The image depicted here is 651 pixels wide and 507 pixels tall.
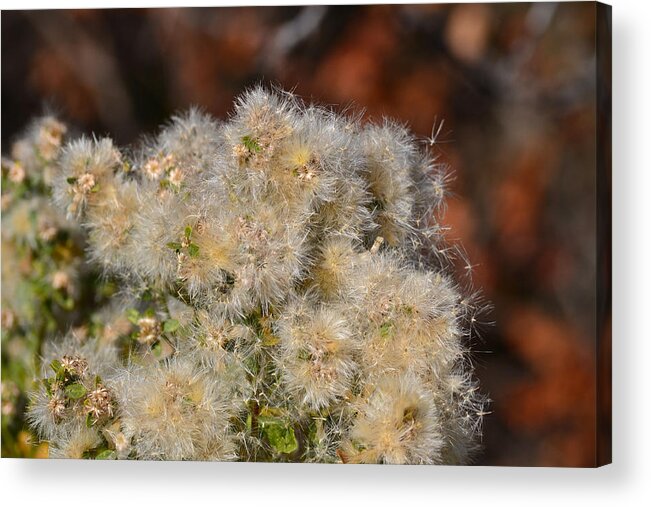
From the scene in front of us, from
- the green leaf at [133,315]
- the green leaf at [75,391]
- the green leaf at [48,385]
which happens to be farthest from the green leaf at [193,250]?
the green leaf at [48,385]

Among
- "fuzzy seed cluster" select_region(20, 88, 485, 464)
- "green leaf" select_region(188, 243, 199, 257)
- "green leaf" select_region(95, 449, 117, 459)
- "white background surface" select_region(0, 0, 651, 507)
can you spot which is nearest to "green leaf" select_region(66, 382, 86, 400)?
"fuzzy seed cluster" select_region(20, 88, 485, 464)

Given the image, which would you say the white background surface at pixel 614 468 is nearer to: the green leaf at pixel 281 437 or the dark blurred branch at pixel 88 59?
the green leaf at pixel 281 437

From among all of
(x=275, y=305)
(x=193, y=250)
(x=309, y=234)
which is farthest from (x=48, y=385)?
(x=309, y=234)

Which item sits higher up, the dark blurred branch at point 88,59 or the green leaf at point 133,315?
the dark blurred branch at point 88,59

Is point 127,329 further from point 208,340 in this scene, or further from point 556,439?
point 556,439

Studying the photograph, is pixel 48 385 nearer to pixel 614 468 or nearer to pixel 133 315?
pixel 133 315

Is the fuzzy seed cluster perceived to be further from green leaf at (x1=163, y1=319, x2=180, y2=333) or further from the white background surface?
the white background surface

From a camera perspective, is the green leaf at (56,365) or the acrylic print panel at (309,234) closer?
the acrylic print panel at (309,234)
